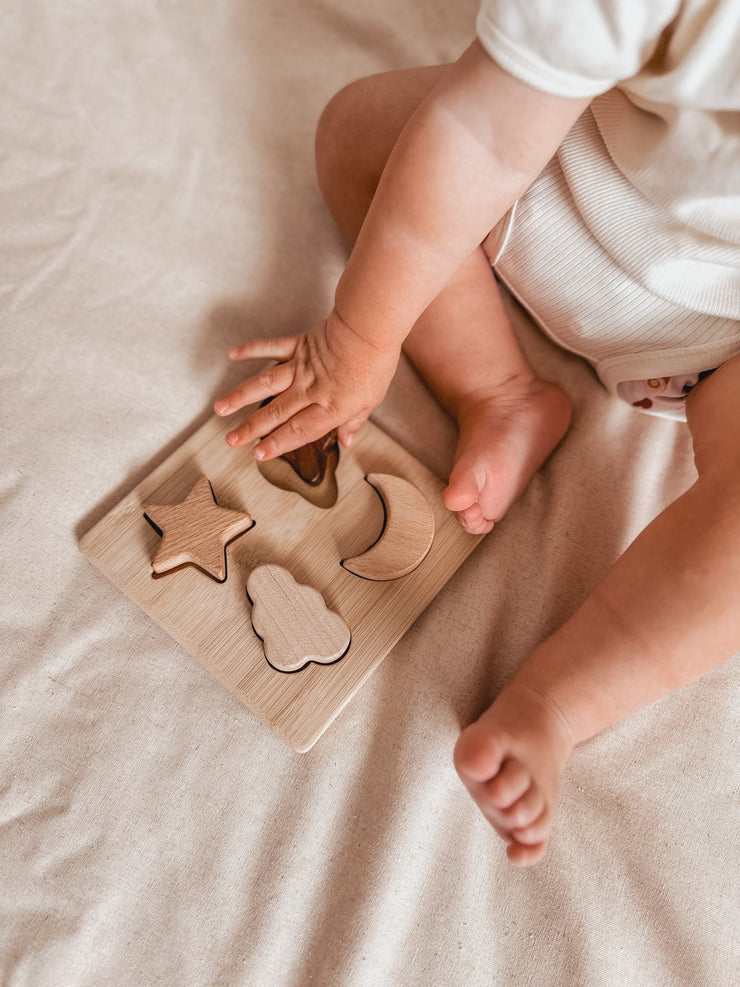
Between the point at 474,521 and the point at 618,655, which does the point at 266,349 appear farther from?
the point at 618,655

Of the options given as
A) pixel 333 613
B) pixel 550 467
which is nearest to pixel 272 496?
pixel 333 613

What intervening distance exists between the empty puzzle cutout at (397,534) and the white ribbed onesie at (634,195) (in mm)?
178

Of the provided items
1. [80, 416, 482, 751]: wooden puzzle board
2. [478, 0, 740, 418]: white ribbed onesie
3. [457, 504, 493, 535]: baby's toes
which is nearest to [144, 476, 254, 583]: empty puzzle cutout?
[80, 416, 482, 751]: wooden puzzle board

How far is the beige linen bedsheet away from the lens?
1.47ft

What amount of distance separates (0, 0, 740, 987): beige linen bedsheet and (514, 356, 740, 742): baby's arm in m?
0.07

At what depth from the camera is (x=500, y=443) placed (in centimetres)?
55

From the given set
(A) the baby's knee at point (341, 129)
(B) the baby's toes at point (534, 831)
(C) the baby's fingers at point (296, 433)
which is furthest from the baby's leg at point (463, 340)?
(B) the baby's toes at point (534, 831)

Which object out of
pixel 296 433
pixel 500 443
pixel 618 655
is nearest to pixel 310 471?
pixel 296 433

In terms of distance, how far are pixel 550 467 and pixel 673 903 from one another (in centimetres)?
30

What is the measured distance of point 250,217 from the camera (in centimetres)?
66

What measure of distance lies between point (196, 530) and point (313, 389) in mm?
128

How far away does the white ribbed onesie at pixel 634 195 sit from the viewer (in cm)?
39

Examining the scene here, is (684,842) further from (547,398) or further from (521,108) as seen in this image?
(521,108)

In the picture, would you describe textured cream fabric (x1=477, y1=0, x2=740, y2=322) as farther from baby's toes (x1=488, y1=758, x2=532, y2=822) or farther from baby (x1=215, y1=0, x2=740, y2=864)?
baby's toes (x1=488, y1=758, x2=532, y2=822)
